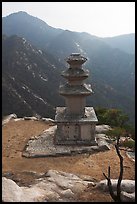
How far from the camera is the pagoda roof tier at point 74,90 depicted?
15555 millimetres

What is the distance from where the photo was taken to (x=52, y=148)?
14.9m

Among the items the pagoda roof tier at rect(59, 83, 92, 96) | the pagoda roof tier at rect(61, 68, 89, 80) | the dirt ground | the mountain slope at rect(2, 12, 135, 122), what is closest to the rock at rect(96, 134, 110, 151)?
the dirt ground

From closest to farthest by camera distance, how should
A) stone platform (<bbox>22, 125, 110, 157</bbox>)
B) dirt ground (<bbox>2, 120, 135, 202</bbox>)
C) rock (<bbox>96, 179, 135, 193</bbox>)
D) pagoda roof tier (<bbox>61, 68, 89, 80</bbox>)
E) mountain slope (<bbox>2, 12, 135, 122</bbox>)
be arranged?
1. rock (<bbox>96, 179, 135, 193</bbox>)
2. dirt ground (<bbox>2, 120, 135, 202</bbox>)
3. stone platform (<bbox>22, 125, 110, 157</bbox>)
4. pagoda roof tier (<bbox>61, 68, 89, 80</bbox>)
5. mountain slope (<bbox>2, 12, 135, 122</bbox>)

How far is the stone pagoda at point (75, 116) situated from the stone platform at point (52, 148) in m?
0.35

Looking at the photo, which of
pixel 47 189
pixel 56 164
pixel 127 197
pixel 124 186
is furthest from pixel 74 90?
pixel 127 197

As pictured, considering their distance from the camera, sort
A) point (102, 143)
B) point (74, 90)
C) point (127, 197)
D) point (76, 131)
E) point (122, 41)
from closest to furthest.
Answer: point (127, 197), point (102, 143), point (76, 131), point (74, 90), point (122, 41)

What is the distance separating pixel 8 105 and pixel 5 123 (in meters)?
17.4

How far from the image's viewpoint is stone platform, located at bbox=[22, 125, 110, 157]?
1430 cm

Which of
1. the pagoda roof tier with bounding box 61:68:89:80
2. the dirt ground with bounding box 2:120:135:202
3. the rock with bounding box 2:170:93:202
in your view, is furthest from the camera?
the pagoda roof tier with bounding box 61:68:89:80

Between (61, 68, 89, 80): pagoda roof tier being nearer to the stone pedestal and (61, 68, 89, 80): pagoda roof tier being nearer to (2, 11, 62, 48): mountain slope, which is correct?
the stone pedestal

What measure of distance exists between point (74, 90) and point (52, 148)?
296 cm

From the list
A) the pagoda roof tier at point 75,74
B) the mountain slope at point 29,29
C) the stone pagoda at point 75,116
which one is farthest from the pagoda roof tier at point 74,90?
the mountain slope at point 29,29

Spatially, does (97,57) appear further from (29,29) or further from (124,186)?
(124,186)

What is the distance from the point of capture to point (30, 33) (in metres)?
92.1
